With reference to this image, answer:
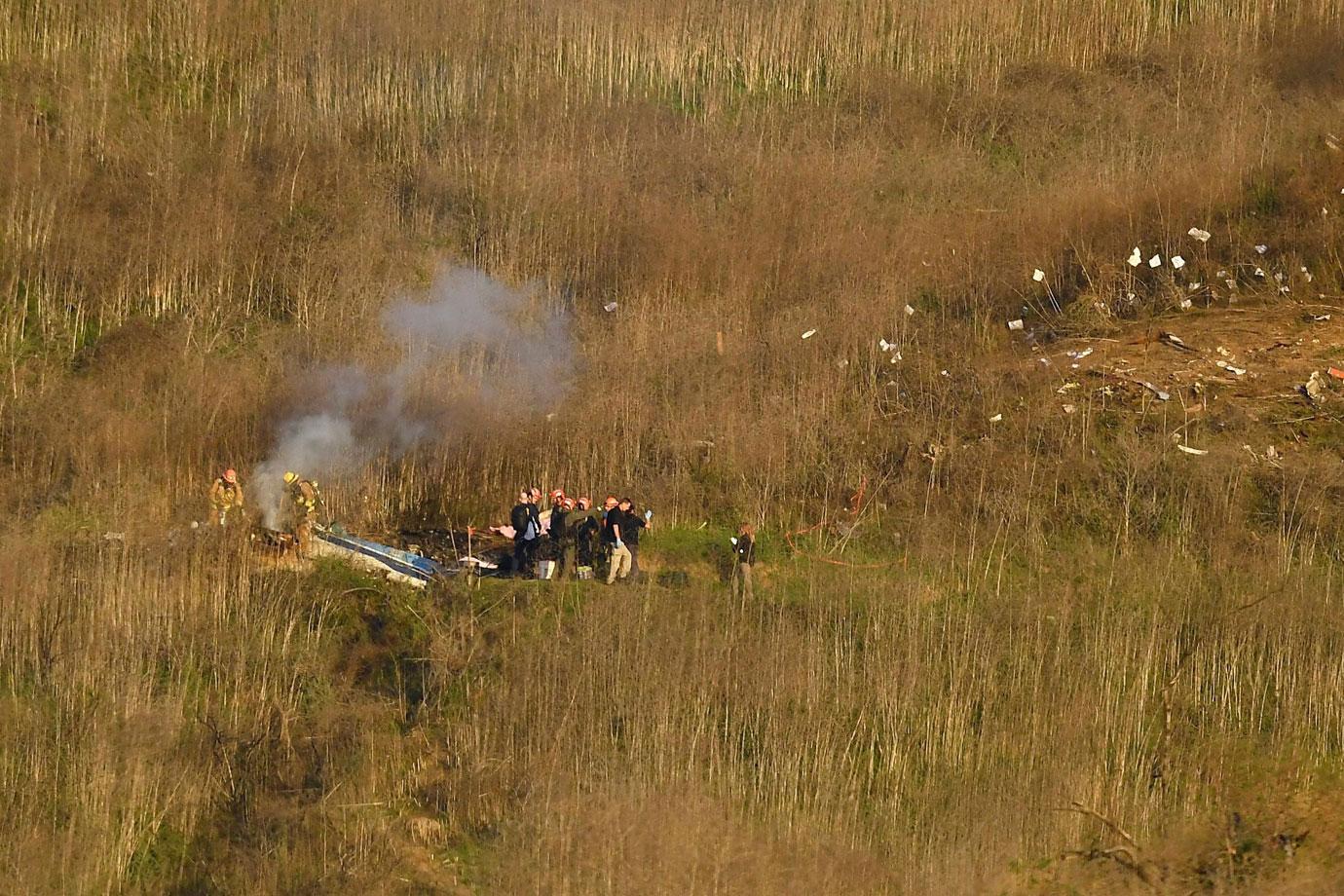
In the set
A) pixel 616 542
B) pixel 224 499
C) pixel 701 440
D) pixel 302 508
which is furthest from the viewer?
pixel 701 440

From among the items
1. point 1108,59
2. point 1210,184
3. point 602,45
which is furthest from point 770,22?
point 1210,184

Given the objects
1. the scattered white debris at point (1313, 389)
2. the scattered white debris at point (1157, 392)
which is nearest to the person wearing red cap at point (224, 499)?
the scattered white debris at point (1157, 392)

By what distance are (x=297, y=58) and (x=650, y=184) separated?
5.29m

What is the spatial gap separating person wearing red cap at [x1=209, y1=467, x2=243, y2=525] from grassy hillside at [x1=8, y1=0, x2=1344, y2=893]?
48cm

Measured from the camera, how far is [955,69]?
30.5 metres

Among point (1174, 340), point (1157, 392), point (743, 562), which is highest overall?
point (1174, 340)

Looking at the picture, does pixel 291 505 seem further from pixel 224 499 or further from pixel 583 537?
pixel 583 537

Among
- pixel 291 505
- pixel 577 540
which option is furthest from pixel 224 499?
pixel 577 540

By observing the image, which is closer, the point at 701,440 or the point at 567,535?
the point at 567,535

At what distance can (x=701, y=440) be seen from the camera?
24.4 meters

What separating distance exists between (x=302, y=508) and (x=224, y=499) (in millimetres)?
775

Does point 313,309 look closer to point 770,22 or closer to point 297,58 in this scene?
point 297,58

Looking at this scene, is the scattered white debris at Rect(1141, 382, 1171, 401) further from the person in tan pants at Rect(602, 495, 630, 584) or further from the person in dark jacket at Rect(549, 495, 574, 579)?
the person in dark jacket at Rect(549, 495, 574, 579)

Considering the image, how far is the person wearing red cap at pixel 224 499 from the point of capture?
22.2 metres
